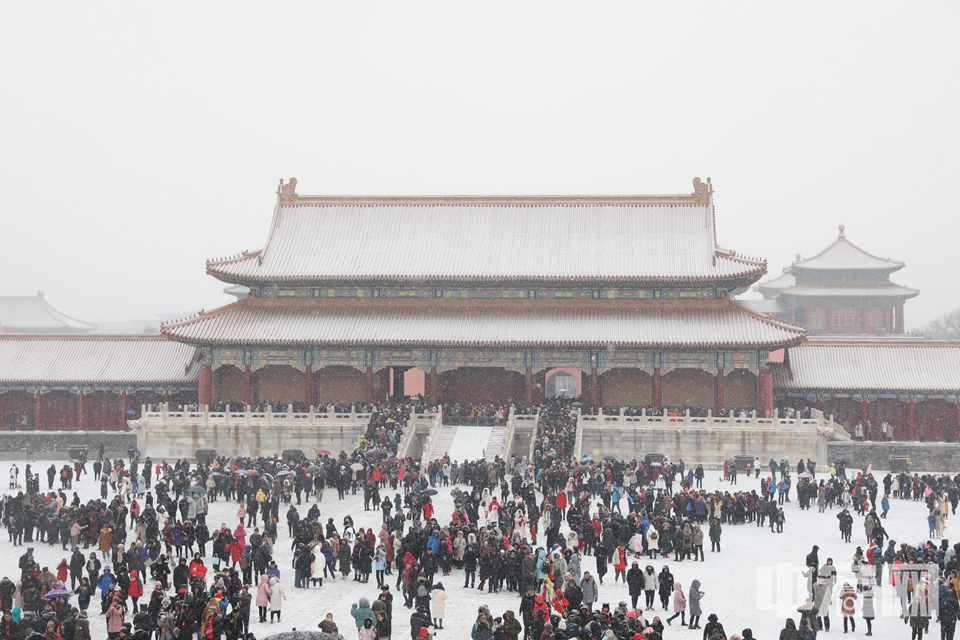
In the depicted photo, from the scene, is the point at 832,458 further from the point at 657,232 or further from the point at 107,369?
the point at 107,369

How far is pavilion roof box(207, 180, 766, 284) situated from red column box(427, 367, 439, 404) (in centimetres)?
498

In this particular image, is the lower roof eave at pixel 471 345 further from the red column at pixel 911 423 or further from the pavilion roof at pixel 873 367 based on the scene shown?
the red column at pixel 911 423

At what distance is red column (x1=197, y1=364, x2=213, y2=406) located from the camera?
50.7 metres

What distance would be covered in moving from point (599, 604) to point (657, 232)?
3436 centimetres

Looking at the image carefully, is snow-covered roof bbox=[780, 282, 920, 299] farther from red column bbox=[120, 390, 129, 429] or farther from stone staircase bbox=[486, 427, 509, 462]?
red column bbox=[120, 390, 129, 429]

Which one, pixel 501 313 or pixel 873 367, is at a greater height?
pixel 501 313

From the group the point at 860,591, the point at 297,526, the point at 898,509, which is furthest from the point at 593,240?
the point at 860,591

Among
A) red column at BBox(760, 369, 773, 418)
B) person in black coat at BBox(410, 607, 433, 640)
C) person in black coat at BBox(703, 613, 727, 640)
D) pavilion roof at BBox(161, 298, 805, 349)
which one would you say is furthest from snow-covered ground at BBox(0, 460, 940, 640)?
pavilion roof at BBox(161, 298, 805, 349)

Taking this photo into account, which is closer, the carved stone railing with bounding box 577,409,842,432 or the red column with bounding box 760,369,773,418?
the carved stone railing with bounding box 577,409,842,432

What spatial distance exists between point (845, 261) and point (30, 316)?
86935 millimetres

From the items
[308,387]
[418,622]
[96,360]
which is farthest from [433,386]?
[418,622]

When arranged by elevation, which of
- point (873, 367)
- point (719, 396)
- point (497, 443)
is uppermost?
point (873, 367)

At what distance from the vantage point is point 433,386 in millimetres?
50156

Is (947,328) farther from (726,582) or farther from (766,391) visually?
(726,582)
